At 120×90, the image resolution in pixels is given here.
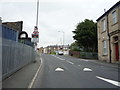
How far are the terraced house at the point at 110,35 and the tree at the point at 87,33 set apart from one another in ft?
33.0

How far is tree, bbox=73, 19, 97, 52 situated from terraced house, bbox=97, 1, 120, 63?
1006 cm

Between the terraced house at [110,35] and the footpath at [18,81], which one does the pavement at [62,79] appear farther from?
the terraced house at [110,35]

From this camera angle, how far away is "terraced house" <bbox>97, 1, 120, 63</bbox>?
921 inches

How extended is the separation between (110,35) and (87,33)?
14.8 metres

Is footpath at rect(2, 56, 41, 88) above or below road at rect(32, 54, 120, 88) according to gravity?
above

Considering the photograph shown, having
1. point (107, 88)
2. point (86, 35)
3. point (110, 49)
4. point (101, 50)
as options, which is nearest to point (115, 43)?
point (110, 49)

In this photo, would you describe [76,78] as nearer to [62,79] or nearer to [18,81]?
[62,79]

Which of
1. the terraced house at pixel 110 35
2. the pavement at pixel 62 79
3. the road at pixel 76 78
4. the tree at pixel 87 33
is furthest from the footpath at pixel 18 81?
the tree at pixel 87 33

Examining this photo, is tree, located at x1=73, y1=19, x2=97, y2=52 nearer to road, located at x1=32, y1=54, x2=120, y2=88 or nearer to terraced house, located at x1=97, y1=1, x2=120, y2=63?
terraced house, located at x1=97, y1=1, x2=120, y2=63

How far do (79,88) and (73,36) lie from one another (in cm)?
3682

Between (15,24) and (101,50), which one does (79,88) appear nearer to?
(101,50)

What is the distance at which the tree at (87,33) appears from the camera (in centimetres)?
4016

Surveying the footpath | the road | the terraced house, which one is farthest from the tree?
the footpath

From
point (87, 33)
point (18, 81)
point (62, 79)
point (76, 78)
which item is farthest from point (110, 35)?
point (18, 81)
